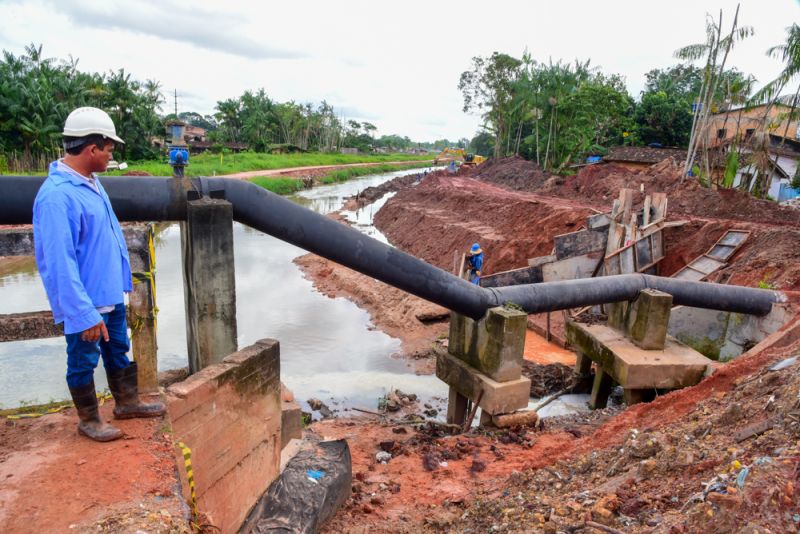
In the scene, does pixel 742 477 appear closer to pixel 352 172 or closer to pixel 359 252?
pixel 359 252

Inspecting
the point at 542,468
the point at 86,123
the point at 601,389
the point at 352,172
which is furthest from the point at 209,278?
the point at 352,172

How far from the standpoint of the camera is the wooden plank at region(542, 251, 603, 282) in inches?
494

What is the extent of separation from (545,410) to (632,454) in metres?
4.35

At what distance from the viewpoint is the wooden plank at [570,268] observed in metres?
12.6

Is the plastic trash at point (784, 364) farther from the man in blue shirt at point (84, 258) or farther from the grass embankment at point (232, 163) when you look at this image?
the grass embankment at point (232, 163)

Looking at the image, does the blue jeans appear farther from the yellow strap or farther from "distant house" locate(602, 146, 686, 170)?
"distant house" locate(602, 146, 686, 170)

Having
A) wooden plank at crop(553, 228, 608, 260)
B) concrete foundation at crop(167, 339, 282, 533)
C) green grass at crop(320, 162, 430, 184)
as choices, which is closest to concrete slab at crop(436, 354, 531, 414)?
concrete foundation at crop(167, 339, 282, 533)

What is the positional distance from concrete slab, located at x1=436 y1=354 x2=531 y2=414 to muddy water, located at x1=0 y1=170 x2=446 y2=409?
261 centimetres

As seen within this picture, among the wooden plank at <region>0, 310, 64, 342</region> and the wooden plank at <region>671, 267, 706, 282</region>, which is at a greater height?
the wooden plank at <region>0, 310, 64, 342</region>

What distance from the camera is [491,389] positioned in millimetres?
6816

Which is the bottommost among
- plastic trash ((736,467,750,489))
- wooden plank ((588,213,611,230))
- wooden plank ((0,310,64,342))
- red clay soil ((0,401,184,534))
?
red clay soil ((0,401,184,534))

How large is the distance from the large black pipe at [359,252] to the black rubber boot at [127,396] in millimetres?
1980

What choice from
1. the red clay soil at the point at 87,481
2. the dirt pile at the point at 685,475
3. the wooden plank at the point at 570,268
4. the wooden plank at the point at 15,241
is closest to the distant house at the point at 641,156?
the wooden plank at the point at 570,268

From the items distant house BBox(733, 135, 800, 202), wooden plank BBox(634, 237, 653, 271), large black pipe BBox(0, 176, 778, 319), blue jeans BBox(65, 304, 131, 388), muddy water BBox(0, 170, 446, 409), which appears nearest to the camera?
blue jeans BBox(65, 304, 131, 388)
